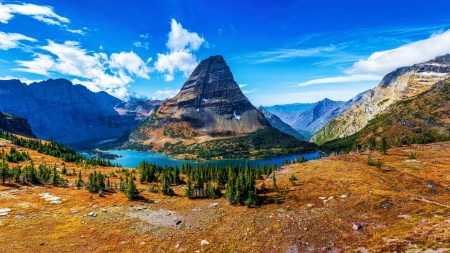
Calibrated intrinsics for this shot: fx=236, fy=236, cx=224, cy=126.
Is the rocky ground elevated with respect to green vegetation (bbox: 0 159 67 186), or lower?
lower

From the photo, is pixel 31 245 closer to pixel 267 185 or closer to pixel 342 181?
pixel 267 185

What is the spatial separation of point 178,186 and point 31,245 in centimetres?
6992

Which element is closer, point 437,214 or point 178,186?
point 437,214

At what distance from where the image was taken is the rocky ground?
4225 centimetres

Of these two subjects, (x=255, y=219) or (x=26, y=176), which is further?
(x=26, y=176)

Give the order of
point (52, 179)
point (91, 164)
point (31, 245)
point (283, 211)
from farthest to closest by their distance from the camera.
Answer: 1. point (91, 164)
2. point (52, 179)
3. point (283, 211)
4. point (31, 245)

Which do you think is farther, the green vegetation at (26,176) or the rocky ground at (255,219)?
the green vegetation at (26,176)

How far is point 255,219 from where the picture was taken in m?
57.0

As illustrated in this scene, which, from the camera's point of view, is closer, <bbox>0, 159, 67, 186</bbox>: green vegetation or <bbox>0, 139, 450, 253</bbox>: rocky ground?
<bbox>0, 139, 450, 253</bbox>: rocky ground

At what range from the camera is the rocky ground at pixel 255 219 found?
4225 cm

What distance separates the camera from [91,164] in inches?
7096

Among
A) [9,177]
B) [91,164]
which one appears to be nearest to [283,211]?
[9,177]

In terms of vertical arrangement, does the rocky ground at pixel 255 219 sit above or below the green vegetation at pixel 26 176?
below

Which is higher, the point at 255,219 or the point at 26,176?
the point at 26,176
